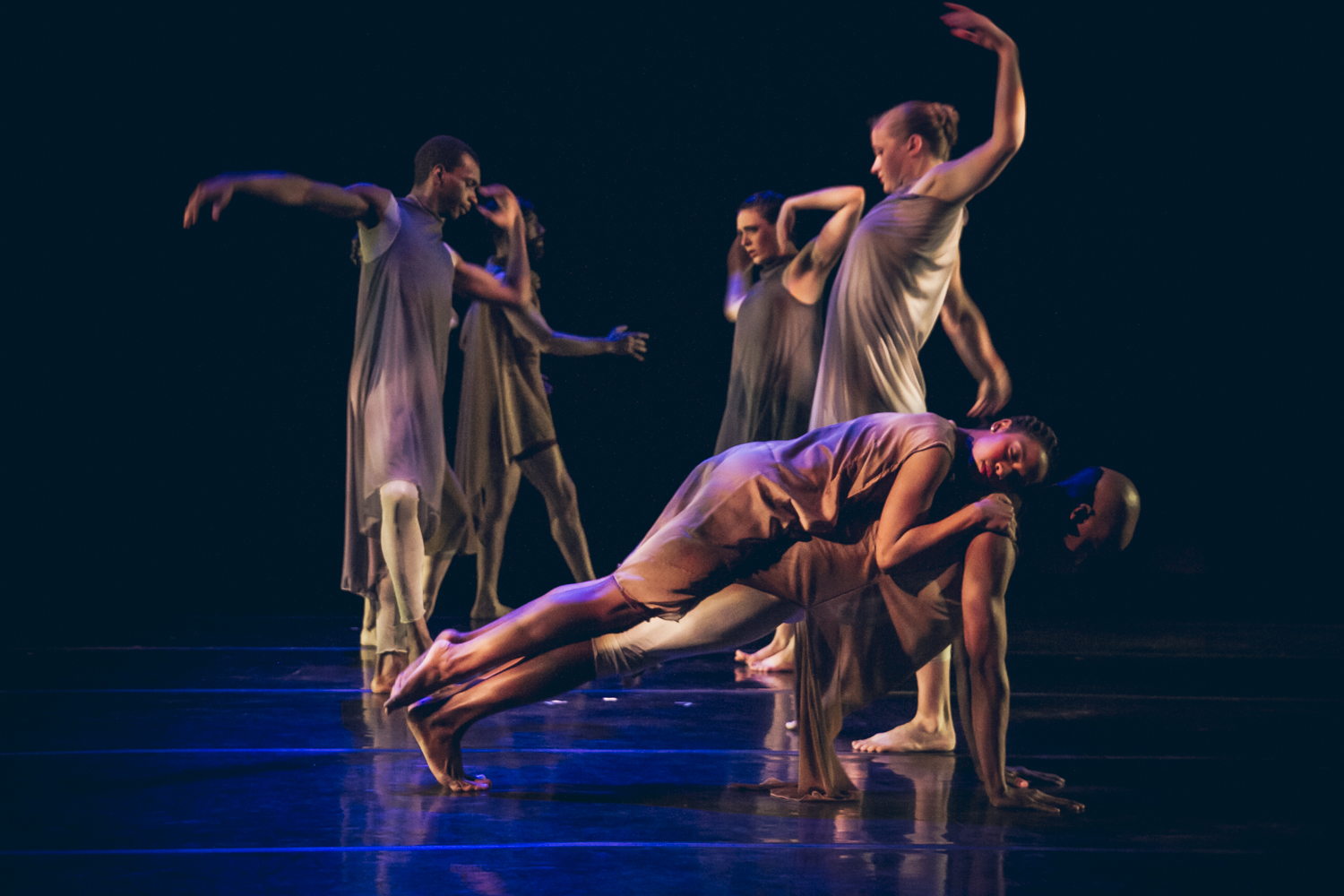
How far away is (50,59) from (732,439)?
389 centimetres

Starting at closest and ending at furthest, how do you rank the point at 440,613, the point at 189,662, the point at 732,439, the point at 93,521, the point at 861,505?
the point at 861,505, the point at 189,662, the point at 732,439, the point at 440,613, the point at 93,521

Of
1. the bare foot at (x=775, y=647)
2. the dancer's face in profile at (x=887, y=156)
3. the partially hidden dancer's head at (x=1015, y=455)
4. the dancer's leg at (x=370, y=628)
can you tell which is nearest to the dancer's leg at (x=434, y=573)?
the dancer's leg at (x=370, y=628)

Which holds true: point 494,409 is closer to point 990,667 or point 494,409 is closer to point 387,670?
point 387,670

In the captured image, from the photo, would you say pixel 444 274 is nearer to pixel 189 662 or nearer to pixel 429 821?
pixel 189 662

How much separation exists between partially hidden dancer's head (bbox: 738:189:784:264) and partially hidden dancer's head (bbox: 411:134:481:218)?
972mm

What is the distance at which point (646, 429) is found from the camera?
6977mm

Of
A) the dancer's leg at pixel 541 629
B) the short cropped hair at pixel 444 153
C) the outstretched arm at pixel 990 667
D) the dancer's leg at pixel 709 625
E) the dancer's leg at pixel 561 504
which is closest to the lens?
the outstretched arm at pixel 990 667

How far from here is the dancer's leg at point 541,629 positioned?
2.51 metres

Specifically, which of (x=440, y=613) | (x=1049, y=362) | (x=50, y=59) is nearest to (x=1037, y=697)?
(x=440, y=613)

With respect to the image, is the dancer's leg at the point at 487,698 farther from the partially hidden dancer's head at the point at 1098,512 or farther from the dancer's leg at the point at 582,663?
the partially hidden dancer's head at the point at 1098,512

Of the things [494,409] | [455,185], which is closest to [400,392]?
[455,185]

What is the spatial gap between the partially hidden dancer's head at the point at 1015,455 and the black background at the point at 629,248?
12.5 feet

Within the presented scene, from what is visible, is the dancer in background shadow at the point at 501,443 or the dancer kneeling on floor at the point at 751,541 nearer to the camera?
the dancer kneeling on floor at the point at 751,541

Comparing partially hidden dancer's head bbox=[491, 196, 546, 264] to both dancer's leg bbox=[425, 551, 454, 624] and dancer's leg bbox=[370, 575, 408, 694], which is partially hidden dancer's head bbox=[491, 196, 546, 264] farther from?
dancer's leg bbox=[370, 575, 408, 694]
